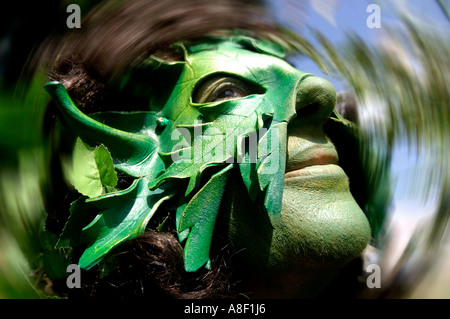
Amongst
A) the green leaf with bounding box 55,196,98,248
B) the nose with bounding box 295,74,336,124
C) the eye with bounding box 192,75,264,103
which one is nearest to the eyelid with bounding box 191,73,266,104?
the eye with bounding box 192,75,264,103

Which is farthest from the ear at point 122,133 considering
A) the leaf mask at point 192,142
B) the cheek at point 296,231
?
the cheek at point 296,231

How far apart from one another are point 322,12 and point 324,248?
67 centimetres

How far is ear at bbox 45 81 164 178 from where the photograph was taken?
1.12 meters

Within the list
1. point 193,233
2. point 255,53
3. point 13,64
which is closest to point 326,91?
point 255,53

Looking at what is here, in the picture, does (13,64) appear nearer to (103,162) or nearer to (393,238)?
(103,162)

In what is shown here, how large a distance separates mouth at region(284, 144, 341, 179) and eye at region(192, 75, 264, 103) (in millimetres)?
210

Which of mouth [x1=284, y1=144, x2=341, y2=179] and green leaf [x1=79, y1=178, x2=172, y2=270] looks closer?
green leaf [x1=79, y1=178, x2=172, y2=270]

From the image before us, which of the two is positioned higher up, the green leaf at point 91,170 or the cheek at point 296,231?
the green leaf at point 91,170

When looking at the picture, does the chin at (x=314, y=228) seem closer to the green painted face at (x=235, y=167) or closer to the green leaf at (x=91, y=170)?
the green painted face at (x=235, y=167)

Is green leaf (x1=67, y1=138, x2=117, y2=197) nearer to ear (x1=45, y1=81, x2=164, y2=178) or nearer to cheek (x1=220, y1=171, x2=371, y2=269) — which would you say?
ear (x1=45, y1=81, x2=164, y2=178)

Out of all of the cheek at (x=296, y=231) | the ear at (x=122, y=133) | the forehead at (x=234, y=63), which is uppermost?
the forehead at (x=234, y=63)

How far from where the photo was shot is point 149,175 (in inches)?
46.4

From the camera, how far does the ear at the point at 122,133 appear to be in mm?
1124

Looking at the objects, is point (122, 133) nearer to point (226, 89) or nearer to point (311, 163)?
point (226, 89)
